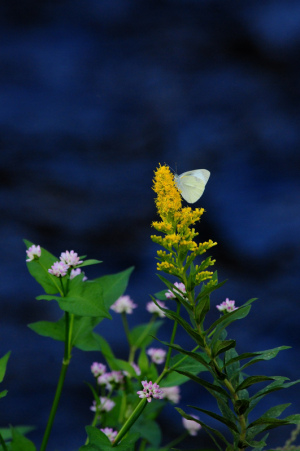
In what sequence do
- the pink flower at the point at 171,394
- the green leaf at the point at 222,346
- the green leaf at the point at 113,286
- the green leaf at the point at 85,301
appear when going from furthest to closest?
the pink flower at the point at 171,394 < the green leaf at the point at 113,286 < the green leaf at the point at 85,301 < the green leaf at the point at 222,346

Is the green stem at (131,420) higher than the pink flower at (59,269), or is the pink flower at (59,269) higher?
the pink flower at (59,269)

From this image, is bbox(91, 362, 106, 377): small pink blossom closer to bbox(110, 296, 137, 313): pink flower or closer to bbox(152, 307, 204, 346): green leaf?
bbox(110, 296, 137, 313): pink flower

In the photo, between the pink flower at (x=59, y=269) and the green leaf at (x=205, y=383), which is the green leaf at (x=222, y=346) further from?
the pink flower at (x=59, y=269)

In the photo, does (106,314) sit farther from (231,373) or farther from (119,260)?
(119,260)

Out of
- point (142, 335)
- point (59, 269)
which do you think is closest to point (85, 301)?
point (59, 269)

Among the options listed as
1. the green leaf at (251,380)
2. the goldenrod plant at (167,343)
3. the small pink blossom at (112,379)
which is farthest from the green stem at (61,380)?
the green leaf at (251,380)

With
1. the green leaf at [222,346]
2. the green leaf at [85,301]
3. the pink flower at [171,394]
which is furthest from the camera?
the pink flower at [171,394]

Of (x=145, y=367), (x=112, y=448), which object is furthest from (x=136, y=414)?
(x=145, y=367)

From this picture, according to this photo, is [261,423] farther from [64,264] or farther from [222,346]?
[64,264]
